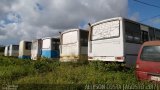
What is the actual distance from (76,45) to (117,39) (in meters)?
5.97

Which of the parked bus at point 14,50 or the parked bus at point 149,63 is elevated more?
the parked bus at point 14,50

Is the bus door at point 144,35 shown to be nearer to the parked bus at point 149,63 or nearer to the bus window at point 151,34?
the bus window at point 151,34

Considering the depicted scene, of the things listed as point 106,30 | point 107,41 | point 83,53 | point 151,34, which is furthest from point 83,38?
point 151,34

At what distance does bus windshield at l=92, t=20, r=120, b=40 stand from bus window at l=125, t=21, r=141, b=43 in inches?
19.7

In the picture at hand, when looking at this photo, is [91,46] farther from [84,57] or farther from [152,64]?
[152,64]

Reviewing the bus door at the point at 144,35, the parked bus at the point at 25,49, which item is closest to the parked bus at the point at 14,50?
the parked bus at the point at 25,49

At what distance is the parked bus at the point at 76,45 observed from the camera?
62.9 ft

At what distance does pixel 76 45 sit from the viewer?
63.3 feet

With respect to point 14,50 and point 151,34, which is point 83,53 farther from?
point 14,50

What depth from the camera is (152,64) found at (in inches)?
358

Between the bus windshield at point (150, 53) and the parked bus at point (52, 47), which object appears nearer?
the bus windshield at point (150, 53)

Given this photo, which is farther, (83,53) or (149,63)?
(83,53)

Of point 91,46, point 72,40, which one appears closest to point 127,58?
point 91,46

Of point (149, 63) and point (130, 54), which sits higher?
point (130, 54)
